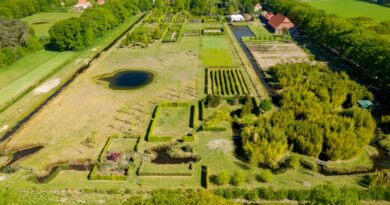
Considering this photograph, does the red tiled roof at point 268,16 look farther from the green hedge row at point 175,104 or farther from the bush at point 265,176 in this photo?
the bush at point 265,176

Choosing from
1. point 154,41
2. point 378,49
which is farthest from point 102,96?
point 378,49

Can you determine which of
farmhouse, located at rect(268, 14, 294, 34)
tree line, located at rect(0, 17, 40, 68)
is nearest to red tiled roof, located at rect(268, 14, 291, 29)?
farmhouse, located at rect(268, 14, 294, 34)

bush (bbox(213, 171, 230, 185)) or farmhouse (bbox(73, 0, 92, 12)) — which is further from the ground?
farmhouse (bbox(73, 0, 92, 12))

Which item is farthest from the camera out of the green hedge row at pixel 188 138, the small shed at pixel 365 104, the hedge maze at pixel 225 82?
the hedge maze at pixel 225 82

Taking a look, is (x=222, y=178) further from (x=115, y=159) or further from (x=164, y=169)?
(x=115, y=159)

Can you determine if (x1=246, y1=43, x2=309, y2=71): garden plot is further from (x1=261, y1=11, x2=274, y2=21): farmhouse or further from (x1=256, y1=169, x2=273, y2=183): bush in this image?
(x1=256, y1=169, x2=273, y2=183): bush

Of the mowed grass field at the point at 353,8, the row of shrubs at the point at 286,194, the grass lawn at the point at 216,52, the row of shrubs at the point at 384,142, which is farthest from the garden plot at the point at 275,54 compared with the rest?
the mowed grass field at the point at 353,8

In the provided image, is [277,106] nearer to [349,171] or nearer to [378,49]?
[349,171]
